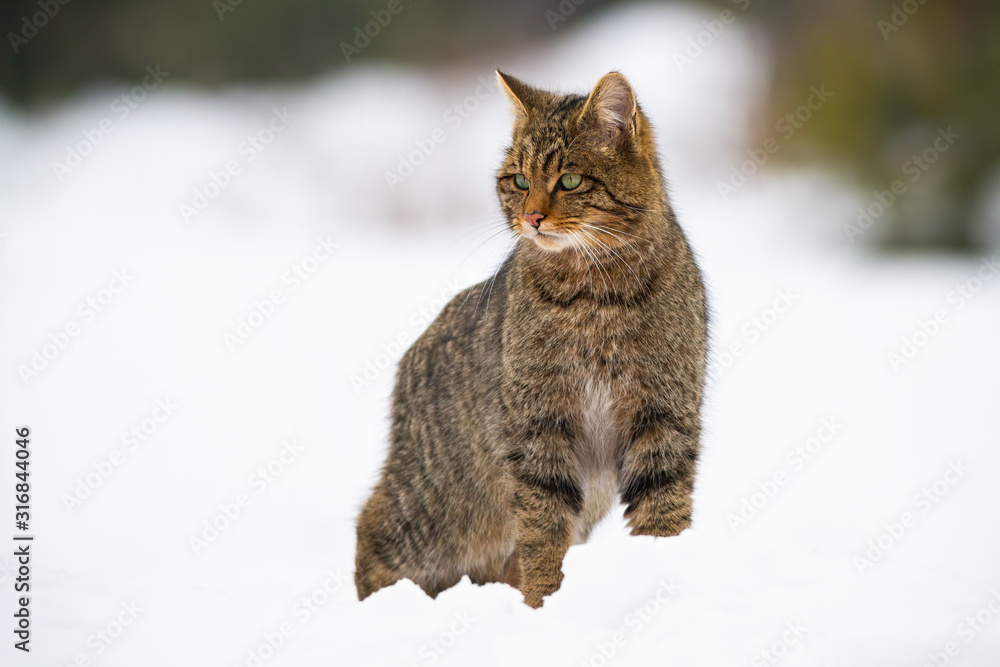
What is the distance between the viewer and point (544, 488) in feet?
11.0

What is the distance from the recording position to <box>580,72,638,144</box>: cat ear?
10.6ft

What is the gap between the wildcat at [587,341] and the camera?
129 inches

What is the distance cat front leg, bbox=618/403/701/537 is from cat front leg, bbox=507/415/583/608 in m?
0.25

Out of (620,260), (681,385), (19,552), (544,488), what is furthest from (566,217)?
(19,552)

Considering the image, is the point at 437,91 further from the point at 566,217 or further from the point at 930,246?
the point at 566,217

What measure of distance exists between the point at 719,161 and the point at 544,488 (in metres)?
6.55

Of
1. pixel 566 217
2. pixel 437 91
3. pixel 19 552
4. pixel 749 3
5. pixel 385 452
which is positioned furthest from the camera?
pixel 437 91
